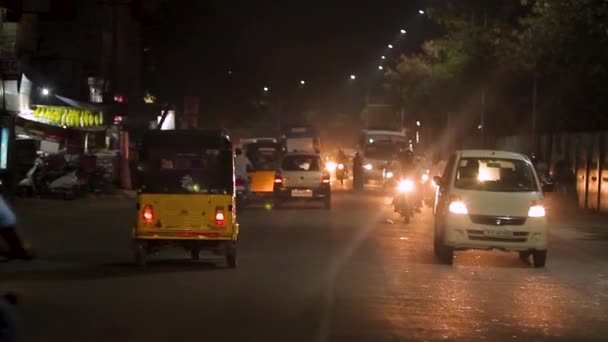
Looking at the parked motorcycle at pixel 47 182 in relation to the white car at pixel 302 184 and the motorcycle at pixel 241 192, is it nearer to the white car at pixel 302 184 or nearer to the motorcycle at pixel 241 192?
the motorcycle at pixel 241 192

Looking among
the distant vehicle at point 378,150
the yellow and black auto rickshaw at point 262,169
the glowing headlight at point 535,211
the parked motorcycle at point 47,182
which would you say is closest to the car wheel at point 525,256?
the glowing headlight at point 535,211

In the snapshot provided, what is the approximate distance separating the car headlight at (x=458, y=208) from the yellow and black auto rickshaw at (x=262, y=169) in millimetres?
14546

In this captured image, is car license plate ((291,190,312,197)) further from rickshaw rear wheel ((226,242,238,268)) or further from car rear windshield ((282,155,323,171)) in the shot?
rickshaw rear wheel ((226,242,238,268))

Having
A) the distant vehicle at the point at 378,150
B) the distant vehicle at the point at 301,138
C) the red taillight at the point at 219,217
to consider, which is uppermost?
the distant vehicle at the point at 301,138

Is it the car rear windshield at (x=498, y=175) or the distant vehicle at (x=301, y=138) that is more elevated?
the distant vehicle at (x=301, y=138)

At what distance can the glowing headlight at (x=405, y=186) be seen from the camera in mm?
28062

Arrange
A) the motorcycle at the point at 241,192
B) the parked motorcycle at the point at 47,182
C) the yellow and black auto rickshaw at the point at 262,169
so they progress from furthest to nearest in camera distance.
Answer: the yellow and black auto rickshaw at the point at 262,169
the parked motorcycle at the point at 47,182
the motorcycle at the point at 241,192

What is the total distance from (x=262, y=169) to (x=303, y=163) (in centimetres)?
168

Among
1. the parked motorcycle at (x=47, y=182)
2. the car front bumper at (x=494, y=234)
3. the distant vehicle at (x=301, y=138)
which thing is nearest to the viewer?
the car front bumper at (x=494, y=234)

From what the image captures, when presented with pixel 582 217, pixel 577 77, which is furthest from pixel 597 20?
pixel 577 77

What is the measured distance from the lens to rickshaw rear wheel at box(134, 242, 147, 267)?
55.2ft

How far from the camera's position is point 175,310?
1266cm

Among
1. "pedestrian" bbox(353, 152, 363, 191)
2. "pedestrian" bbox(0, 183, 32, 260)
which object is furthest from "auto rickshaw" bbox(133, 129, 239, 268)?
"pedestrian" bbox(353, 152, 363, 191)

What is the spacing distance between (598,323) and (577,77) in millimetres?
32050
